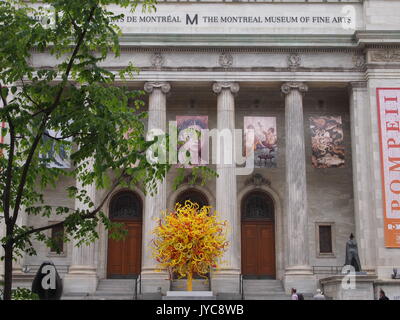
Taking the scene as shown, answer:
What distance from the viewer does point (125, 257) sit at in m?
27.6

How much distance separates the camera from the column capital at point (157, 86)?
1017 inches

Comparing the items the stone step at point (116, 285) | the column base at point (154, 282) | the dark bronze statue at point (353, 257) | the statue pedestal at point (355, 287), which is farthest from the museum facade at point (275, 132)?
the statue pedestal at point (355, 287)

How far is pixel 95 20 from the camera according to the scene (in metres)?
7.00

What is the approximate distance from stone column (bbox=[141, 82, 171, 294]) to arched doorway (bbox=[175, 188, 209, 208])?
3.57 metres

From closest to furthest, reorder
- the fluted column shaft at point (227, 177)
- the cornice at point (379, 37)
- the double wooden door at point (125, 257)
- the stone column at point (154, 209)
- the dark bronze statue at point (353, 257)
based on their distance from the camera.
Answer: the dark bronze statue at point (353, 257) < the stone column at point (154, 209) < the fluted column shaft at point (227, 177) < the cornice at point (379, 37) < the double wooden door at point (125, 257)

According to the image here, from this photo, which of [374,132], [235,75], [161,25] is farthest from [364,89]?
[161,25]

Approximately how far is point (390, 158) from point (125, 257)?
516 inches

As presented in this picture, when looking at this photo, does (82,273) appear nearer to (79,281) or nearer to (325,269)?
(79,281)

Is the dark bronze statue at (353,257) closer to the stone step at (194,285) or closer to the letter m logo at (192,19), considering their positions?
the stone step at (194,285)

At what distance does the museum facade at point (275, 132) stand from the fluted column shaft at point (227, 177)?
0.19 feet

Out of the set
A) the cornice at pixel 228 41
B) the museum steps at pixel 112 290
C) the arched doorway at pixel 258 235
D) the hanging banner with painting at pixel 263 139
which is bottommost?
the museum steps at pixel 112 290

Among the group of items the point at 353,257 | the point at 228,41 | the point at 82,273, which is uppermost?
the point at 228,41

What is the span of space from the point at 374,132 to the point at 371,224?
13.3 feet

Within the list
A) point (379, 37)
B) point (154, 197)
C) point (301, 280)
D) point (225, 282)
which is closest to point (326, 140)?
point (379, 37)
